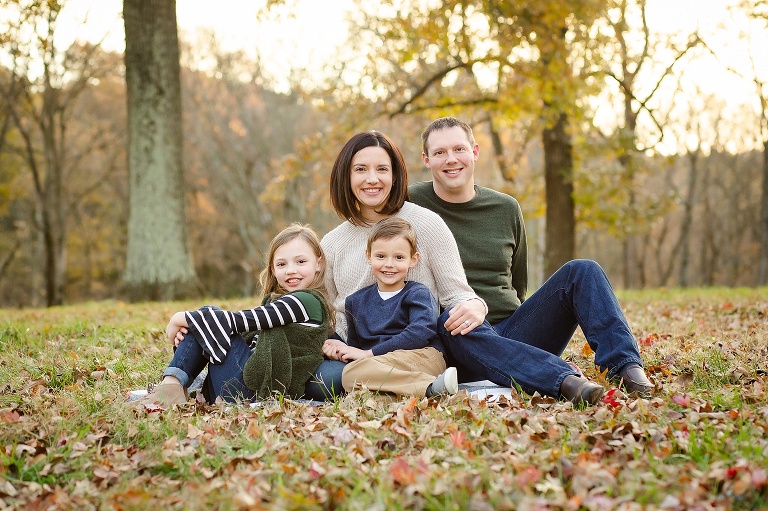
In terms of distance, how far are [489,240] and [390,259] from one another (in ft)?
3.19

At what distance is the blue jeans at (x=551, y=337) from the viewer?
3883mm

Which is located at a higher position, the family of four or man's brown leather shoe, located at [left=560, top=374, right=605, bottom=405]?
the family of four

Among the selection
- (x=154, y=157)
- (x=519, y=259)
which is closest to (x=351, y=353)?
(x=519, y=259)

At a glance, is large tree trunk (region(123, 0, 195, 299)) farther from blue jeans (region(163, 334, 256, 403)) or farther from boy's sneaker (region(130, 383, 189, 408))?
boy's sneaker (region(130, 383, 189, 408))

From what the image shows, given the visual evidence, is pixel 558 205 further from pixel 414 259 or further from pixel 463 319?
pixel 463 319

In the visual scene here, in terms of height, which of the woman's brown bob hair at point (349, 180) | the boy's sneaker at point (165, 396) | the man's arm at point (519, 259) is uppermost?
the woman's brown bob hair at point (349, 180)

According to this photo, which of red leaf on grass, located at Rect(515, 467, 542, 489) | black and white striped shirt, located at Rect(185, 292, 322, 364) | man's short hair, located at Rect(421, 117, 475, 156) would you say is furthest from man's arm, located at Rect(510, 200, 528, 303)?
red leaf on grass, located at Rect(515, 467, 542, 489)

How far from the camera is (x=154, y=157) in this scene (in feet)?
33.9

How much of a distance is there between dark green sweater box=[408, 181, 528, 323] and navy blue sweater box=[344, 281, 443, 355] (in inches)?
24.1

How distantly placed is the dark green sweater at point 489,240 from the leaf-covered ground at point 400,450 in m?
0.80

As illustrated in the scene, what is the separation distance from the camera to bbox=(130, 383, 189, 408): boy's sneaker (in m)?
3.81

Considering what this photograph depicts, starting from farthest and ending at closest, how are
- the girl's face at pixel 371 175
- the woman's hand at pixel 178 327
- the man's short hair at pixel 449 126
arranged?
the man's short hair at pixel 449 126 < the girl's face at pixel 371 175 < the woman's hand at pixel 178 327

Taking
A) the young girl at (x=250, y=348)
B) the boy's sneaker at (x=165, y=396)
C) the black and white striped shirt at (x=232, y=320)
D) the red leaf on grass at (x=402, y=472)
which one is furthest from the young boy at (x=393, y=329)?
the red leaf on grass at (x=402, y=472)

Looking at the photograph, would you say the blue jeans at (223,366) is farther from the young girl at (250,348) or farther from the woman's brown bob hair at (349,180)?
the woman's brown bob hair at (349,180)
